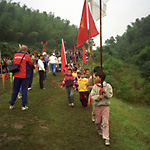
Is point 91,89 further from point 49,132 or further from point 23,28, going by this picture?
point 23,28

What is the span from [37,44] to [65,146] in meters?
46.0

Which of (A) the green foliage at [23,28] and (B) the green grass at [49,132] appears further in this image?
(A) the green foliage at [23,28]

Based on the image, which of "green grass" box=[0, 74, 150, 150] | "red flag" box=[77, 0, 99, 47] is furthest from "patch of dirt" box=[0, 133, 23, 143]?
"red flag" box=[77, 0, 99, 47]

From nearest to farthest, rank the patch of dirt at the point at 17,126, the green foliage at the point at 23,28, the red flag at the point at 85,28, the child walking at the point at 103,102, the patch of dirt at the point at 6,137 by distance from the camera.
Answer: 1. the patch of dirt at the point at 6,137
2. the child walking at the point at 103,102
3. the patch of dirt at the point at 17,126
4. the red flag at the point at 85,28
5. the green foliage at the point at 23,28

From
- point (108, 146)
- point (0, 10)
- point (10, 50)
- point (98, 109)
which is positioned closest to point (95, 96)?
point (98, 109)

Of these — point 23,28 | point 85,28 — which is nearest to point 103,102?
point 85,28

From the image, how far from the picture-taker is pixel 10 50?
29.5 metres

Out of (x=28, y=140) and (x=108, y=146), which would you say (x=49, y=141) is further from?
(x=108, y=146)

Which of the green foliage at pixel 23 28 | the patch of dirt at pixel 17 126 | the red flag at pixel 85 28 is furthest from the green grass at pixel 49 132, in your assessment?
the green foliage at pixel 23 28

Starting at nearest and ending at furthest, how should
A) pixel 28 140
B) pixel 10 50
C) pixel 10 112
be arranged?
1. pixel 28 140
2. pixel 10 112
3. pixel 10 50

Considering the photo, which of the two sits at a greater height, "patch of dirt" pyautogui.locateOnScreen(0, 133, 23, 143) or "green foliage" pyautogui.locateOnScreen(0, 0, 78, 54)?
"green foliage" pyautogui.locateOnScreen(0, 0, 78, 54)

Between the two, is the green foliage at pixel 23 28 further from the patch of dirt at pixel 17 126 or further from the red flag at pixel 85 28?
the patch of dirt at pixel 17 126

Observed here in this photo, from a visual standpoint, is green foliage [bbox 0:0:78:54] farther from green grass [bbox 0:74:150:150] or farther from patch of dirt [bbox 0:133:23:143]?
patch of dirt [bbox 0:133:23:143]

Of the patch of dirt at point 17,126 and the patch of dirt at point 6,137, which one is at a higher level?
the patch of dirt at point 17,126
